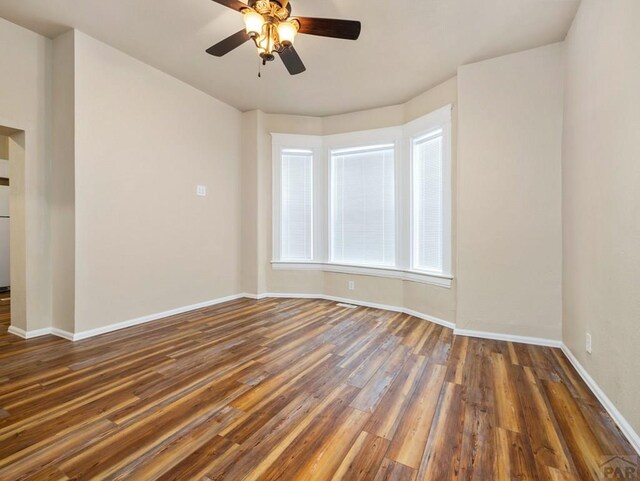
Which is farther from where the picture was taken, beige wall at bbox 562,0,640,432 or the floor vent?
the floor vent

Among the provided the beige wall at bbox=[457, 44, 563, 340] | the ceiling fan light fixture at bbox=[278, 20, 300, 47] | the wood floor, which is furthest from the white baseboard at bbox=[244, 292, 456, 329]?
the ceiling fan light fixture at bbox=[278, 20, 300, 47]

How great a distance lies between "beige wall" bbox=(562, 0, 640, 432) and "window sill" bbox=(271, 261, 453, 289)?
1300 mm

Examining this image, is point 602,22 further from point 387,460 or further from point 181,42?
point 181,42

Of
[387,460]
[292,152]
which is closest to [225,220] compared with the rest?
[292,152]

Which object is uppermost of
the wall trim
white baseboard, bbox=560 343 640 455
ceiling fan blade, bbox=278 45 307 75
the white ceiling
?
the white ceiling

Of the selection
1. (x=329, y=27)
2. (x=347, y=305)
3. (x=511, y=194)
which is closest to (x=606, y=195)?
(x=511, y=194)

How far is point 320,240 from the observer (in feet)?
16.9

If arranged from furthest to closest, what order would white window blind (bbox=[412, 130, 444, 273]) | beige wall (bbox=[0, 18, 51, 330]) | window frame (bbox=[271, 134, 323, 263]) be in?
window frame (bbox=[271, 134, 323, 263])
white window blind (bbox=[412, 130, 444, 273])
beige wall (bbox=[0, 18, 51, 330])

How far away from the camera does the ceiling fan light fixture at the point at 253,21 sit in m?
2.16

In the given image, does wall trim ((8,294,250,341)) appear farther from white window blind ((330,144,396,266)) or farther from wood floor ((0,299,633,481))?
white window blind ((330,144,396,266))

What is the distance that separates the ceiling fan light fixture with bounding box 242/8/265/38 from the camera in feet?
7.09

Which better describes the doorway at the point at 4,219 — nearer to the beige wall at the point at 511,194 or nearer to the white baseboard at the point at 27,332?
the white baseboard at the point at 27,332

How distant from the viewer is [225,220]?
16.0 feet

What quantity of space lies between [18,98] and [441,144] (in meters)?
4.63
